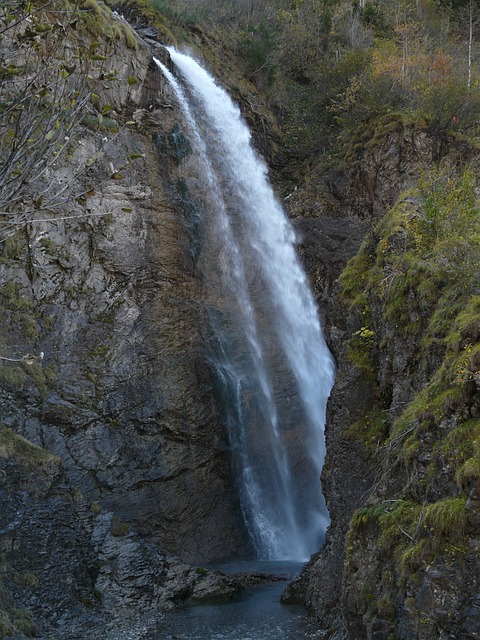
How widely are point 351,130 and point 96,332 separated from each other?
40.0ft

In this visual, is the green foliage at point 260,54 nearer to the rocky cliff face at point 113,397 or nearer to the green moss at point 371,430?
the rocky cliff face at point 113,397

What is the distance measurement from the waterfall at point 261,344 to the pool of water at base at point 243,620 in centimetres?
304

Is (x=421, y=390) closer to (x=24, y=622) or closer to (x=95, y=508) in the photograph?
(x=24, y=622)

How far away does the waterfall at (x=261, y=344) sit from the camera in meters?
15.6

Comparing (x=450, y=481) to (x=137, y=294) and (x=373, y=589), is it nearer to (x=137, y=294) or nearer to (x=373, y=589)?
(x=373, y=589)

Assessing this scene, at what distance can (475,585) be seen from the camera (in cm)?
506

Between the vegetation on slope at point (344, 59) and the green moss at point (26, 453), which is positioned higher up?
the vegetation on slope at point (344, 59)

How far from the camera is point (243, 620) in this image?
10398 millimetres

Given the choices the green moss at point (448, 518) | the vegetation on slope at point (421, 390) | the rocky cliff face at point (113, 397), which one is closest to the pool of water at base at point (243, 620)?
the rocky cliff face at point (113, 397)

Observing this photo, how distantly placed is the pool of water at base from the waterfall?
3045mm

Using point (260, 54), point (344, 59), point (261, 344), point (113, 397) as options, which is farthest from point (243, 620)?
point (260, 54)

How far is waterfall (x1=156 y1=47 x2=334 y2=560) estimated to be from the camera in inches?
615

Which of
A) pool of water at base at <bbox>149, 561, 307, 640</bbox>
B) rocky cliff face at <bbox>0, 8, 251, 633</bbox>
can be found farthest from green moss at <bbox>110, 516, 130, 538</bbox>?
pool of water at base at <bbox>149, 561, 307, 640</bbox>

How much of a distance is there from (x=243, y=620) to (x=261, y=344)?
8.18 metres
